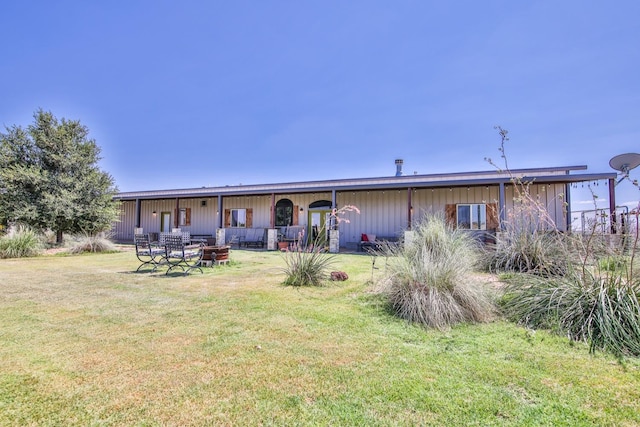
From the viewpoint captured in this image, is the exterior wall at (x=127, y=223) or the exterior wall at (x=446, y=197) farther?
the exterior wall at (x=127, y=223)

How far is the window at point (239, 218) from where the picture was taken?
59.4 ft

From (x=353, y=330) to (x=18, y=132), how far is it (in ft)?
59.3

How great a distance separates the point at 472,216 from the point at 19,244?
17.3 metres

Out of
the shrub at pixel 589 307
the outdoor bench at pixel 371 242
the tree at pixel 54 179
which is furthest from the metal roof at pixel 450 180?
the shrub at pixel 589 307

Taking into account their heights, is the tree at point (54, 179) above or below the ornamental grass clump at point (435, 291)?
above

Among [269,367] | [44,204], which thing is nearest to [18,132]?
[44,204]

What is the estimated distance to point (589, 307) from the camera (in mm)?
3289

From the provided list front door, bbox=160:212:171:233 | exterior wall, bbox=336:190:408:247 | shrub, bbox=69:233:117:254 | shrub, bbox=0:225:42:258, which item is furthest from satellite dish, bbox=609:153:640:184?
front door, bbox=160:212:171:233

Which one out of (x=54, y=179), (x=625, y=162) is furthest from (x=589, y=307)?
(x=54, y=179)

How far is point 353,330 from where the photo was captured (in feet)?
11.1

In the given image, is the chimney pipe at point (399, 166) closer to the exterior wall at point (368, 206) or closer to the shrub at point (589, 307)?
the exterior wall at point (368, 206)

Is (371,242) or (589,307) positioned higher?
(371,242)

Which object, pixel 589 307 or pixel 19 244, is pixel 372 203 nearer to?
pixel 589 307

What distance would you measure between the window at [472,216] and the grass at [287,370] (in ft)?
36.6
